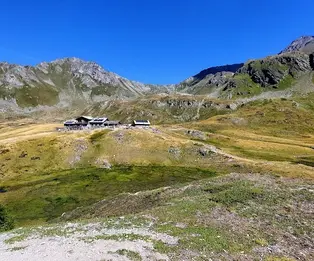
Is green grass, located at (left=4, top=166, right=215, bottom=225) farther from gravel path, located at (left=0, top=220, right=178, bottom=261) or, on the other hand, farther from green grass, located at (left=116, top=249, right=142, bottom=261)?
green grass, located at (left=116, top=249, right=142, bottom=261)

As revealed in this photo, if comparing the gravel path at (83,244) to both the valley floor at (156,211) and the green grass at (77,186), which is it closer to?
the valley floor at (156,211)

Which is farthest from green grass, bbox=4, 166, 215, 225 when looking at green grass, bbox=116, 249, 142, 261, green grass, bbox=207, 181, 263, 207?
green grass, bbox=116, 249, 142, 261

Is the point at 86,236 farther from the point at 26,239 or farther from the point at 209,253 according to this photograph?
the point at 209,253

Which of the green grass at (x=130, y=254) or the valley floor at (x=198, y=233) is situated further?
the valley floor at (x=198, y=233)

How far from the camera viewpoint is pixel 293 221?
37625 mm

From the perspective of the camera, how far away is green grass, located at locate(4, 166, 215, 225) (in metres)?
83.6

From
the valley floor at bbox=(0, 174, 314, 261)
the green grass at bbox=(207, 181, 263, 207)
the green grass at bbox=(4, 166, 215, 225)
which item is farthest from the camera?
the green grass at bbox=(4, 166, 215, 225)

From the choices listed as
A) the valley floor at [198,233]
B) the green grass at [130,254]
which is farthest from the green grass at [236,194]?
the green grass at [130,254]

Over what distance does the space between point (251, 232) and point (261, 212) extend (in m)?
6.35

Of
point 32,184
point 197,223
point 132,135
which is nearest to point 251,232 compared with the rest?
point 197,223

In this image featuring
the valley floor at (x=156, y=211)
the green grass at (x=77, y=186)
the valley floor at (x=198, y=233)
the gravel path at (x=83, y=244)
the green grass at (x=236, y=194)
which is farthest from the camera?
the green grass at (x=77, y=186)

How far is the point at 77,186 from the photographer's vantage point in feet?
339

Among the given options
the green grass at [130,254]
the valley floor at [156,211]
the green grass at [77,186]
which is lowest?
the green grass at [77,186]

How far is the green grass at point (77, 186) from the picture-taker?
83.6 m
